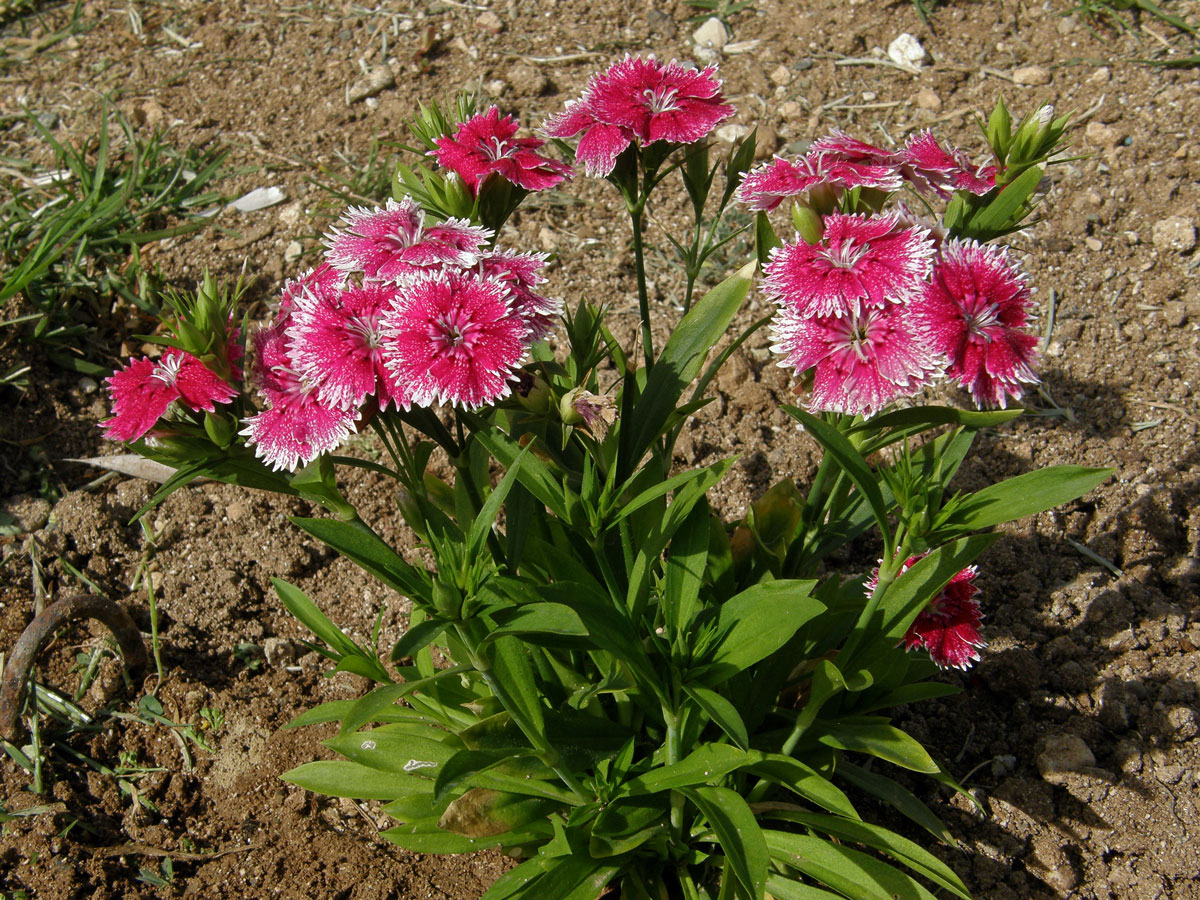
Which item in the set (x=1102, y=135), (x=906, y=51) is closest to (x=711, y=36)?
(x=906, y=51)

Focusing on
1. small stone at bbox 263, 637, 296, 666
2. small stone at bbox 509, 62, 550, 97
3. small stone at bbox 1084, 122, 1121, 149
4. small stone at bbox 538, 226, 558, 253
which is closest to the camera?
small stone at bbox 263, 637, 296, 666

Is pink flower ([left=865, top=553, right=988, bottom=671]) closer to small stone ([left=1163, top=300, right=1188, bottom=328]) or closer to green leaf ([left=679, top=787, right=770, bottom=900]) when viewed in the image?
green leaf ([left=679, top=787, right=770, bottom=900])

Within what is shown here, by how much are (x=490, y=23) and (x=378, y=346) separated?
3.23m

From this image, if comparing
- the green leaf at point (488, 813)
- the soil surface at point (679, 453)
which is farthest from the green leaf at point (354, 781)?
the soil surface at point (679, 453)

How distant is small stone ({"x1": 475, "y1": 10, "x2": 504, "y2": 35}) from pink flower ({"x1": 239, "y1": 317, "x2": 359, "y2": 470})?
3113mm

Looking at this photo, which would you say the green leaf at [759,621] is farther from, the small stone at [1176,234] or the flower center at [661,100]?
the small stone at [1176,234]

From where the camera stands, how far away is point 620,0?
435 cm

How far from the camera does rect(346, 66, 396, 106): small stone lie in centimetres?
409

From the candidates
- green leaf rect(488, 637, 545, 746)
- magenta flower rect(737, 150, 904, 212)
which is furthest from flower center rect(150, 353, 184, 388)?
magenta flower rect(737, 150, 904, 212)

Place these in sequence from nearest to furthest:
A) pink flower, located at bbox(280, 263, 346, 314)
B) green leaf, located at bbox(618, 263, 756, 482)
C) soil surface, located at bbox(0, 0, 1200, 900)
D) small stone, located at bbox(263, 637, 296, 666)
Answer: pink flower, located at bbox(280, 263, 346, 314) < green leaf, located at bbox(618, 263, 756, 482) < soil surface, located at bbox(0, 0, 1200, 900) < small stone, located at bbox(263, 637, 296, 666)

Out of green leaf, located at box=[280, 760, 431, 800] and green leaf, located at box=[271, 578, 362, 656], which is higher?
green leaf, located at box=[271, 578, 362, 656]

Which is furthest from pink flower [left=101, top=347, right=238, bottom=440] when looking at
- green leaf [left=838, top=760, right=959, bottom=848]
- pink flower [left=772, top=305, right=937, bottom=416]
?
green leaf [left=838, top=760, right=959, bottom=848]

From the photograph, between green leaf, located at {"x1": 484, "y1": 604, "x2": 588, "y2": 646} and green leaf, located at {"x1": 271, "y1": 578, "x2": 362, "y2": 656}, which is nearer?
green leaf, located at {"x1": 484, "y1": 604, "x2": 588, "y2": 646}

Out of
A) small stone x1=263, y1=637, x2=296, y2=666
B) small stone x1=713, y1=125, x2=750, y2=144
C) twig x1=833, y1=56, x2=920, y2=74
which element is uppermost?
twig x1=833, y1=56, x2=920, y2=74
